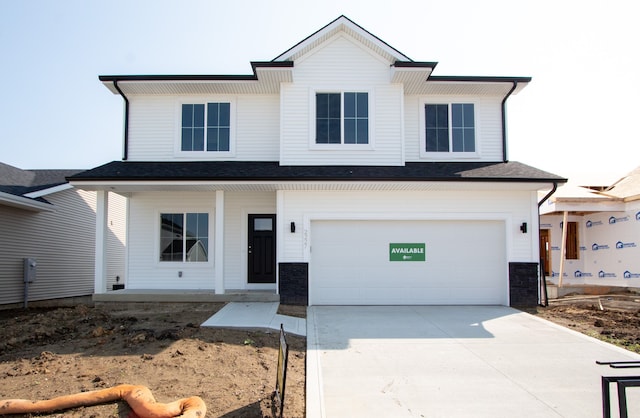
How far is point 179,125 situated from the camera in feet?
43.3

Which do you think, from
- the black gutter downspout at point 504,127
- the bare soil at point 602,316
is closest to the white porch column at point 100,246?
the bare soil at point 602,316

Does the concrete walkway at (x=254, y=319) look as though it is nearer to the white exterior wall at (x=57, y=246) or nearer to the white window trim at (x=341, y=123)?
the white window trim at (x=341, y=123)

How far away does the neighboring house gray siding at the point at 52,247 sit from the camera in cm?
1377

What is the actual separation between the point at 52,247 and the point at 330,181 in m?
10.9

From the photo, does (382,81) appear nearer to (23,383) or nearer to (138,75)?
(138,75)

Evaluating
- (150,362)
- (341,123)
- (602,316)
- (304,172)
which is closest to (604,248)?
(602,316)

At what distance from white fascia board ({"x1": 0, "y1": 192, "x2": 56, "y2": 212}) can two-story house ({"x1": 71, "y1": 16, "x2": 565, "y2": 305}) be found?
2.94 m

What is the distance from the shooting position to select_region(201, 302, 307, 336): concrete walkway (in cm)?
856

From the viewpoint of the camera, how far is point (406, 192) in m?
11.8

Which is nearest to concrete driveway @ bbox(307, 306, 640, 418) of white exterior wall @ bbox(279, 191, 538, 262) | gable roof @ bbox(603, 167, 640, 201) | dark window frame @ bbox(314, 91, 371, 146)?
white exterior wall @ bbox(279, 191, 538, 262)

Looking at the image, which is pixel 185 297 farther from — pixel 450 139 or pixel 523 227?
pixel 523 227

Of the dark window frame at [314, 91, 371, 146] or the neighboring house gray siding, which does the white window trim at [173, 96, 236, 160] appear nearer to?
the dark window frame at [314, 91, 371, 146]

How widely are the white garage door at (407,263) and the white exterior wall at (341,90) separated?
6.12 feet

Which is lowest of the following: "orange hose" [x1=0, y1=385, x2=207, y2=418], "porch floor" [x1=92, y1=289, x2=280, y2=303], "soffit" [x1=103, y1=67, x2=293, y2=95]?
"orange hose" [x1=0, y1=385, x2=207, y2=418]
